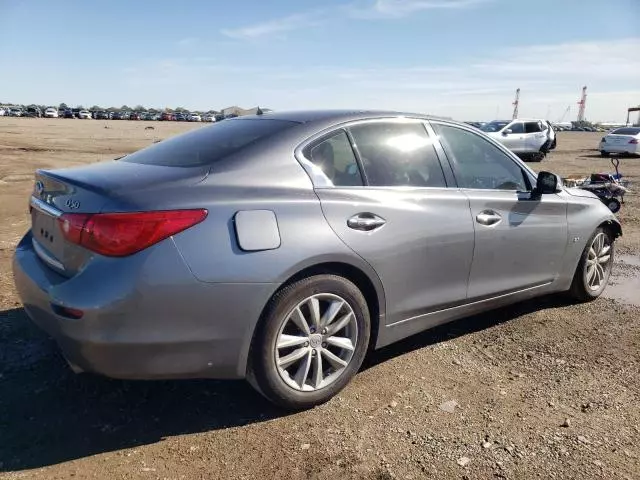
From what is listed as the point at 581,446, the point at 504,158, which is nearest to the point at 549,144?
the point at 504,158

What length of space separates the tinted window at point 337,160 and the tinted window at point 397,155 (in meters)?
0.08

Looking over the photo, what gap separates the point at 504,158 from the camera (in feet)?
14.0

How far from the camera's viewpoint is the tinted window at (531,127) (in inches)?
931

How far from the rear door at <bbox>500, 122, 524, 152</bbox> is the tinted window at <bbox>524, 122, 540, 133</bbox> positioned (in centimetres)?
25

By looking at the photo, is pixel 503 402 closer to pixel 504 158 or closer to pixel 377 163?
pixel 377 163

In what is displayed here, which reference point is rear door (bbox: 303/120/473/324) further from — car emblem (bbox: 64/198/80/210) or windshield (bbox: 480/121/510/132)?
windshield (bbox: 480/121/510/132)

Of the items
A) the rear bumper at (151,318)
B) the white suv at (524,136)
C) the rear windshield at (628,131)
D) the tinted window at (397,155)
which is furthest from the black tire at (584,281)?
the rear windshield at (628,131)

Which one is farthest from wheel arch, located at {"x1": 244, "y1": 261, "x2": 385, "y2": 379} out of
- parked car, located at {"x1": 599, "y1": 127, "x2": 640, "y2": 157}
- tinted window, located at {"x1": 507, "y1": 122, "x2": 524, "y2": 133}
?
parked car, located at {"x1": 599, "y1": 127, "x2": 640, "y2": 157}

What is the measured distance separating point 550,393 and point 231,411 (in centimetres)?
191

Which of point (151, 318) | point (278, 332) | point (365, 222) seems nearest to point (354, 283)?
point (365, 222)

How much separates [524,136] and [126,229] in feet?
76.0

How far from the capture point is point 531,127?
2378 centimetres

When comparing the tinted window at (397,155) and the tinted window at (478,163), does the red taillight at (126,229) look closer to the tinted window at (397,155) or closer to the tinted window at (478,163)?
the tinted window at (397,155)

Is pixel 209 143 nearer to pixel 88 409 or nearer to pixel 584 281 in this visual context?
pixel 88 409
